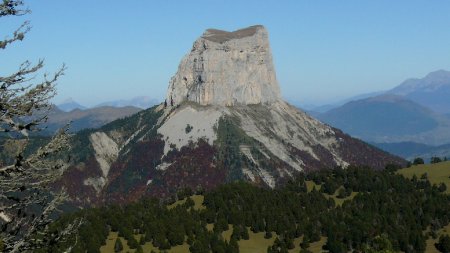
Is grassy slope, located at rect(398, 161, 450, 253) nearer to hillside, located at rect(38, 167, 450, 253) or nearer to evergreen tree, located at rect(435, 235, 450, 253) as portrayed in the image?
hillside, located at rect(38, 167, 450, 253)

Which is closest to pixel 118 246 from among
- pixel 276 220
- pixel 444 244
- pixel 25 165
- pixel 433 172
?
pixel 276 220

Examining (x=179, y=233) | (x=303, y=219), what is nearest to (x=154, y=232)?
(x=179, y=233)

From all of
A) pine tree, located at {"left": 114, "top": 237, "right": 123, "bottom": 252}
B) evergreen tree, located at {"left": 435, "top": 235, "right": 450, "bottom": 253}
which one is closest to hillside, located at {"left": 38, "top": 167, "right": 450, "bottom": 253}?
pine tree, located at {"left": 114, "top": 237, "right": 123, "bottom": 252}

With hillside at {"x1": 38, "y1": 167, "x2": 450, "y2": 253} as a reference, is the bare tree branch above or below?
above

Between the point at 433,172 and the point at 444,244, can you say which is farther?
the point at 433,172

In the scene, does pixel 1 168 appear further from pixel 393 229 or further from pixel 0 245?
pixel 393 229

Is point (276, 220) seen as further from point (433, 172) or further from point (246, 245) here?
point (433, 172)

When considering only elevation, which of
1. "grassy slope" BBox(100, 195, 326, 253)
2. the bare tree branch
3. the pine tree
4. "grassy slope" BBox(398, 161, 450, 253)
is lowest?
"grassy slope" BBox(100, 195, 326, 253)

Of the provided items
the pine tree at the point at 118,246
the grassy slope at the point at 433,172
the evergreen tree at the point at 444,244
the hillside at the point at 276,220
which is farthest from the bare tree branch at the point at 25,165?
the grassy slope at the point at 433,172

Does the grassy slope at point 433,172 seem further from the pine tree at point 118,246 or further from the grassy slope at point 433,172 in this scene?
the pine tree at point 118,246
